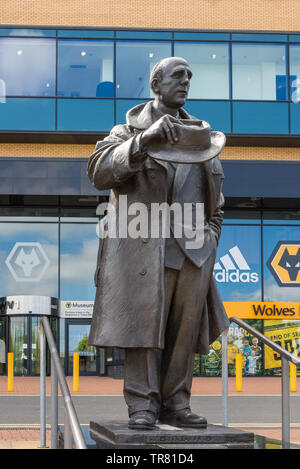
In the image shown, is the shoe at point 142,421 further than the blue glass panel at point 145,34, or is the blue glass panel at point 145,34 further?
the blue glass panel at point 145,34

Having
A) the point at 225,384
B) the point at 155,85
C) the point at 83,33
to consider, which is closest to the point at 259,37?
the point at 83,33

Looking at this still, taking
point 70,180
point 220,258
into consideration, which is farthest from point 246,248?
point 70,180

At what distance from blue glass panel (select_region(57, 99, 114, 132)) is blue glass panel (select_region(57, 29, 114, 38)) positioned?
82.6 inches

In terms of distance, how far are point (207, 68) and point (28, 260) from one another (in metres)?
8.22

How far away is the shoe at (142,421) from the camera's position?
174 inches

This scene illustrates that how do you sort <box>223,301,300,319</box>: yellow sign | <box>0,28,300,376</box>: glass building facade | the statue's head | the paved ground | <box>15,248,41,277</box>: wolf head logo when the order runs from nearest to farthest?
the statue's head < the paved ground < <box>0,28,300,376</box>: glass building facade < <box>15,248,41,277</box>: wolf head logo < <box>223,301,300,319</box>: yellow sign

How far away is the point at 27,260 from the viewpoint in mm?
25953

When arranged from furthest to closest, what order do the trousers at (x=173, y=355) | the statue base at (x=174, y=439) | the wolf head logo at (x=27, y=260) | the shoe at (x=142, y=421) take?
the wolf head logo at (x=27, y=260) < the trousers at (x=173, y=355) < the shoe at (x=142, y=421) < the statue base at (x=174, y=439)

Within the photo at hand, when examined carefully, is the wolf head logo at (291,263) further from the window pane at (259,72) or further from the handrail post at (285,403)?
the handrail post at (285,403)

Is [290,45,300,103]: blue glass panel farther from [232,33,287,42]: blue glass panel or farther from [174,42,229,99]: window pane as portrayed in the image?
[174,42,229,99]: window pane

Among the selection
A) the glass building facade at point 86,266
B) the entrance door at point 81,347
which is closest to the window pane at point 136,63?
the glass building facade at point 86,266

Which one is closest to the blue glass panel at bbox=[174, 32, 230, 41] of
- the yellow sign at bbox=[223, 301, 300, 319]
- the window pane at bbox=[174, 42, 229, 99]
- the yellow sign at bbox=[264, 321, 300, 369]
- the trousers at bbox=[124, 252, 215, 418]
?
the window pane at bbox=[174, 42, 229, 99]

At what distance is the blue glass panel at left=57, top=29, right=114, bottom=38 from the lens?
2495 cm

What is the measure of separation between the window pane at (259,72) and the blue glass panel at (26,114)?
570 centimetres
